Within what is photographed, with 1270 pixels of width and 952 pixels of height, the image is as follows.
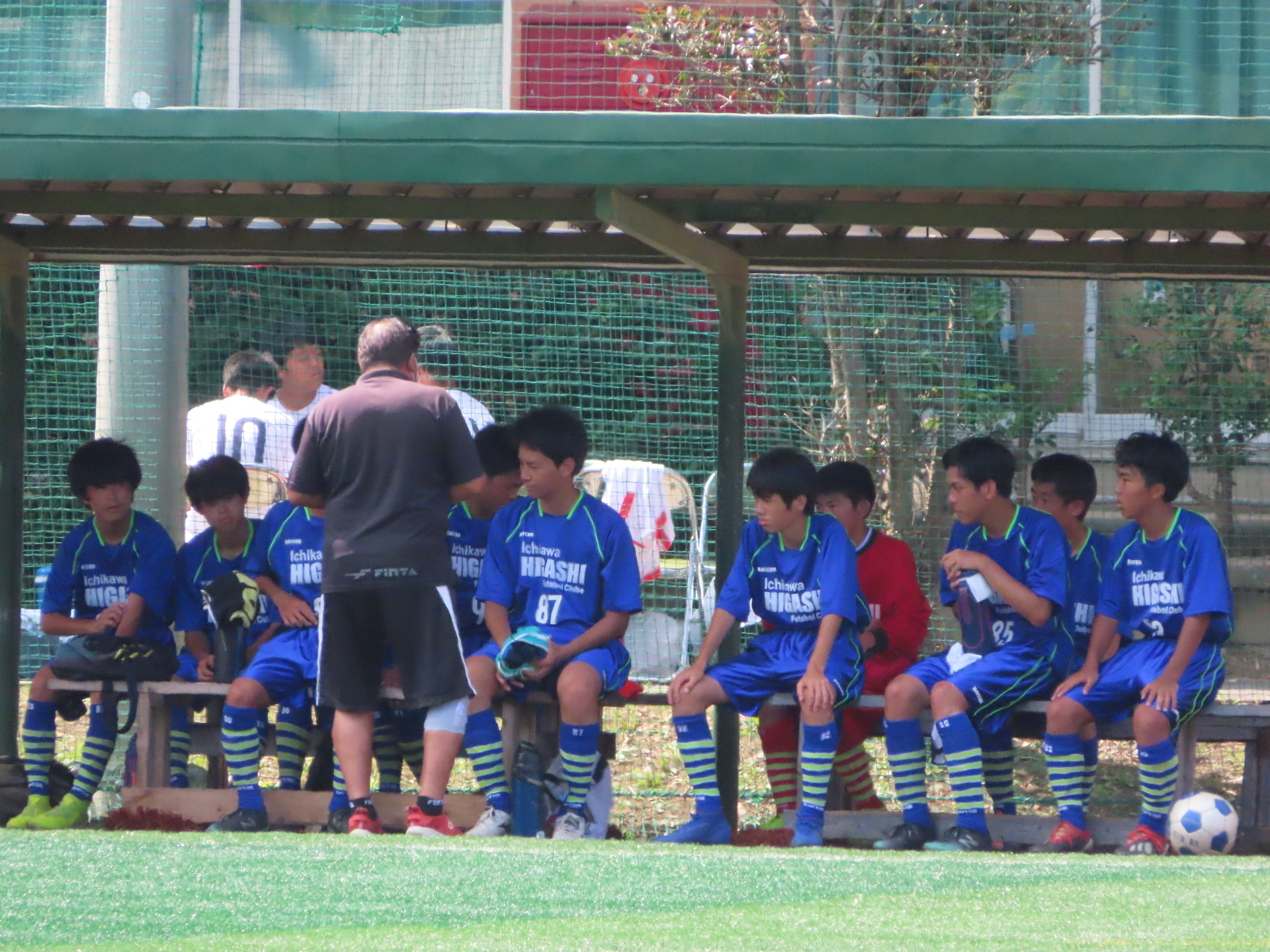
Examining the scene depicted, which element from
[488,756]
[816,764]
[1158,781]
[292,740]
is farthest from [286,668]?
[1158,781]

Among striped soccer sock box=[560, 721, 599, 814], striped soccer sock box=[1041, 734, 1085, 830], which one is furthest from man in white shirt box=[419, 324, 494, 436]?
striped soccer sock box=[1041, 734, 1085, 830]

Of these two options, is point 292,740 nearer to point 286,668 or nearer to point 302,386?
point 286,668

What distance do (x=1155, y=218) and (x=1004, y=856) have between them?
2.25 m

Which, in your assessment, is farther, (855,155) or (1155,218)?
(1155,218)

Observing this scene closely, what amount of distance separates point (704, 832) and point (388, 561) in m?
1.39

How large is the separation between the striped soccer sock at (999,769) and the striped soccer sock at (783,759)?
2.13 ft

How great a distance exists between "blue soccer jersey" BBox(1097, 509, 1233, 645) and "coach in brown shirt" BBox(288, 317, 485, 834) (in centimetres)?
216

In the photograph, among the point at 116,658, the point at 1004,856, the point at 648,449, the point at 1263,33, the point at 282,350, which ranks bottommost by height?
the point at 1004,856

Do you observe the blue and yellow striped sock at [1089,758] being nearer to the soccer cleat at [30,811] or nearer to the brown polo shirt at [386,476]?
the brown polo shirt at [386,476]

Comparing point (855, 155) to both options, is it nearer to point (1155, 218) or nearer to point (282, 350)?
point (1155, 218)

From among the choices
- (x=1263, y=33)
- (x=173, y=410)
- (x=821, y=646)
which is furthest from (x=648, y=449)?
(x=1263, y=33)

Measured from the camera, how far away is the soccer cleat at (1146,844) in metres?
4.79

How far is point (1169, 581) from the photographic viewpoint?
501cm

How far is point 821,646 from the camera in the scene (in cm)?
499
